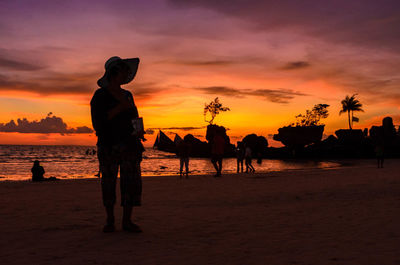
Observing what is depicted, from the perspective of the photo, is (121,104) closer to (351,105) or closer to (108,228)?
(108,228)

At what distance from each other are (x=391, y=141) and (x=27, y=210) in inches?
2536

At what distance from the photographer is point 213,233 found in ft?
16.3

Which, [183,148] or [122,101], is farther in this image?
[183,148]

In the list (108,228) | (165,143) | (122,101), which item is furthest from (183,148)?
(165,143)

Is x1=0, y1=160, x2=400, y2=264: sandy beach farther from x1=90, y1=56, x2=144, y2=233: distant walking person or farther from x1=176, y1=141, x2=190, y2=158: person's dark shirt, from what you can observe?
x1=176, y1=141, x2=190, y2=158: person's dark shirt

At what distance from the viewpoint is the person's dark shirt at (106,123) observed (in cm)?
476

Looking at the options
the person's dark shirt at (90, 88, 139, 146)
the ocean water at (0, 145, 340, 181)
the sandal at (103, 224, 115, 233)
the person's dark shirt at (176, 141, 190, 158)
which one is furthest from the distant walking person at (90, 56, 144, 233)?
the ocean water at (0, 145, 340, 181)

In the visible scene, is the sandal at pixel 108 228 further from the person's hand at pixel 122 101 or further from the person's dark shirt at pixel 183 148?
the person's dark shirt at pixel 183 148

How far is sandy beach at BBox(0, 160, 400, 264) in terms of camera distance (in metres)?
3.77

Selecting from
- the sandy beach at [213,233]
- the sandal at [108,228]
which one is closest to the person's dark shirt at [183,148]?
the sandy beach at [213,233]

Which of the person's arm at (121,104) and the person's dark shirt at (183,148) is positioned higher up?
the person's arm at (121,104)

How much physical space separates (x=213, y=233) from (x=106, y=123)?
6.70ft

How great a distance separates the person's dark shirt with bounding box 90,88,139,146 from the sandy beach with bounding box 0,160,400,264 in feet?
4.14

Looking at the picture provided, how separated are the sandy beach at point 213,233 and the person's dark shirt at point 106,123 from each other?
1.26 meters
